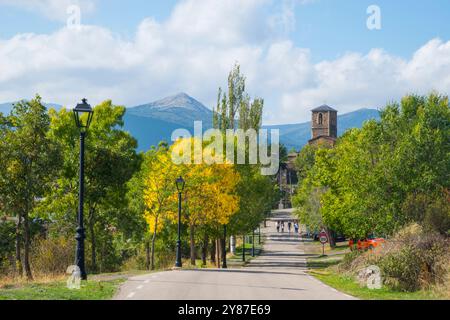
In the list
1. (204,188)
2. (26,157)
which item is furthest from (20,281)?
(204,188)

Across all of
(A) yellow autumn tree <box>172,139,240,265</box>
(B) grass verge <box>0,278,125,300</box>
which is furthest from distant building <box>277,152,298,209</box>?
(B) grass verge <box>0,278,125,300</box>

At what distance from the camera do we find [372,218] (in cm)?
4241

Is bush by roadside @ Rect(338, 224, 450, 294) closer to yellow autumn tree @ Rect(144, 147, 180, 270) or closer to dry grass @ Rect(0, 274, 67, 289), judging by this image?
dry grass @ Rect(0, 274, 67, 289)

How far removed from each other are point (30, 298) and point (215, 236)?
117 ft

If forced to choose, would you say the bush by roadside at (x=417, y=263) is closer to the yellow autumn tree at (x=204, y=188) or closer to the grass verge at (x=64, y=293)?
the grass verge at (x=64, y=293)

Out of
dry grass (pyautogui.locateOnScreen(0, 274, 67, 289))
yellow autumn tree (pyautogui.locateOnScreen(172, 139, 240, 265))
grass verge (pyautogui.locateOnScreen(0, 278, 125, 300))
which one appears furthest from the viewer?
yellow autumn tree (pyautogui.locateOnScreen(172, 139, 240, 265))

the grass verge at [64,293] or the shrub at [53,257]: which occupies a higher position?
the grass verge at [64,293]

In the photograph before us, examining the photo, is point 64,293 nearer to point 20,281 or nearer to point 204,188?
point 20,281

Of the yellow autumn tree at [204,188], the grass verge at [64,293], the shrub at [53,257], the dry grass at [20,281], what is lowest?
the shrub at [53,257]

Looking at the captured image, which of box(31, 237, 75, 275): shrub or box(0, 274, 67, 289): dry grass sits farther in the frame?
box(31, 237, 75, 275): shrub

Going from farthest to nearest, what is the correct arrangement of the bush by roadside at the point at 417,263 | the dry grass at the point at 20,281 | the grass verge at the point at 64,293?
the bush by roadside at the point at 417,263, the dry grass at the point at 20,281, the grass verge at the point at 64,293

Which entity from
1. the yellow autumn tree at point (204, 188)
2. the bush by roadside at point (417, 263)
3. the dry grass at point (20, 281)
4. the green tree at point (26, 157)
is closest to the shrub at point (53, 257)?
the green tree at point (26, 157)

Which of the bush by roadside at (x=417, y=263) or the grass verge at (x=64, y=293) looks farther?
the bush by roadside at (x=417, y=263)

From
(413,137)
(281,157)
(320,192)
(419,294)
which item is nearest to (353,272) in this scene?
(419,294)
